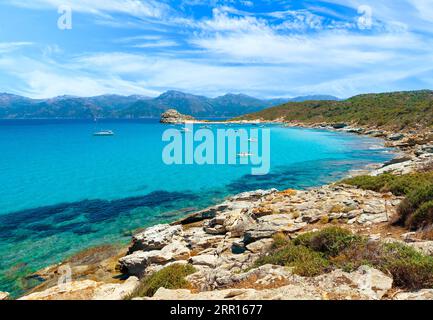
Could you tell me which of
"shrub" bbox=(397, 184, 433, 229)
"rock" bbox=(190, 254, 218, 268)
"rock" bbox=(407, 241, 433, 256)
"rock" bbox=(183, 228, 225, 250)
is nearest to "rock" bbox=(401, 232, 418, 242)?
"shrub" bbox=(397, 184, 433, 229)

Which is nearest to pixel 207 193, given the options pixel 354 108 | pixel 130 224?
pixel 130 224

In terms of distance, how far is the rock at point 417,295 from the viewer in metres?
6.19

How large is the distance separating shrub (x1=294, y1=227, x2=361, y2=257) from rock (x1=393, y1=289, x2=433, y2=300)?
321 cm

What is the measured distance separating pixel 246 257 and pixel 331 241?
427 cm

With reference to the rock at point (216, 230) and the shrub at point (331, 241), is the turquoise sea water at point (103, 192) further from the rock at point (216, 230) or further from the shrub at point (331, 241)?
the shrub at point (331, 241)

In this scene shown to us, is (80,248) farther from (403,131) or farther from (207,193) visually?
(403,131)

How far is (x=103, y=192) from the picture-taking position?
38219 millimetres

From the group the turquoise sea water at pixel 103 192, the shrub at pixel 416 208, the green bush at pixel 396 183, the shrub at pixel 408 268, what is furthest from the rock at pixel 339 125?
the shrub at pixel 408 268

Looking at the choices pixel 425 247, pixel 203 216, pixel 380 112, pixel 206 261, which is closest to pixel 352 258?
pixel 425 247

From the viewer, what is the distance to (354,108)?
546 ft

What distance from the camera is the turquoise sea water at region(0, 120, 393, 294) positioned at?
22766 mm

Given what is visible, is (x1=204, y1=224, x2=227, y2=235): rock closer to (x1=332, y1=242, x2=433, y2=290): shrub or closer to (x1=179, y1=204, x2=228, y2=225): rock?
(x1=179, y1=204, x2=228, y2=225): rock

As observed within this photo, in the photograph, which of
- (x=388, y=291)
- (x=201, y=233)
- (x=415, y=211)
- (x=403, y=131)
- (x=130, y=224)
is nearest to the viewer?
(x=388, y=291)
